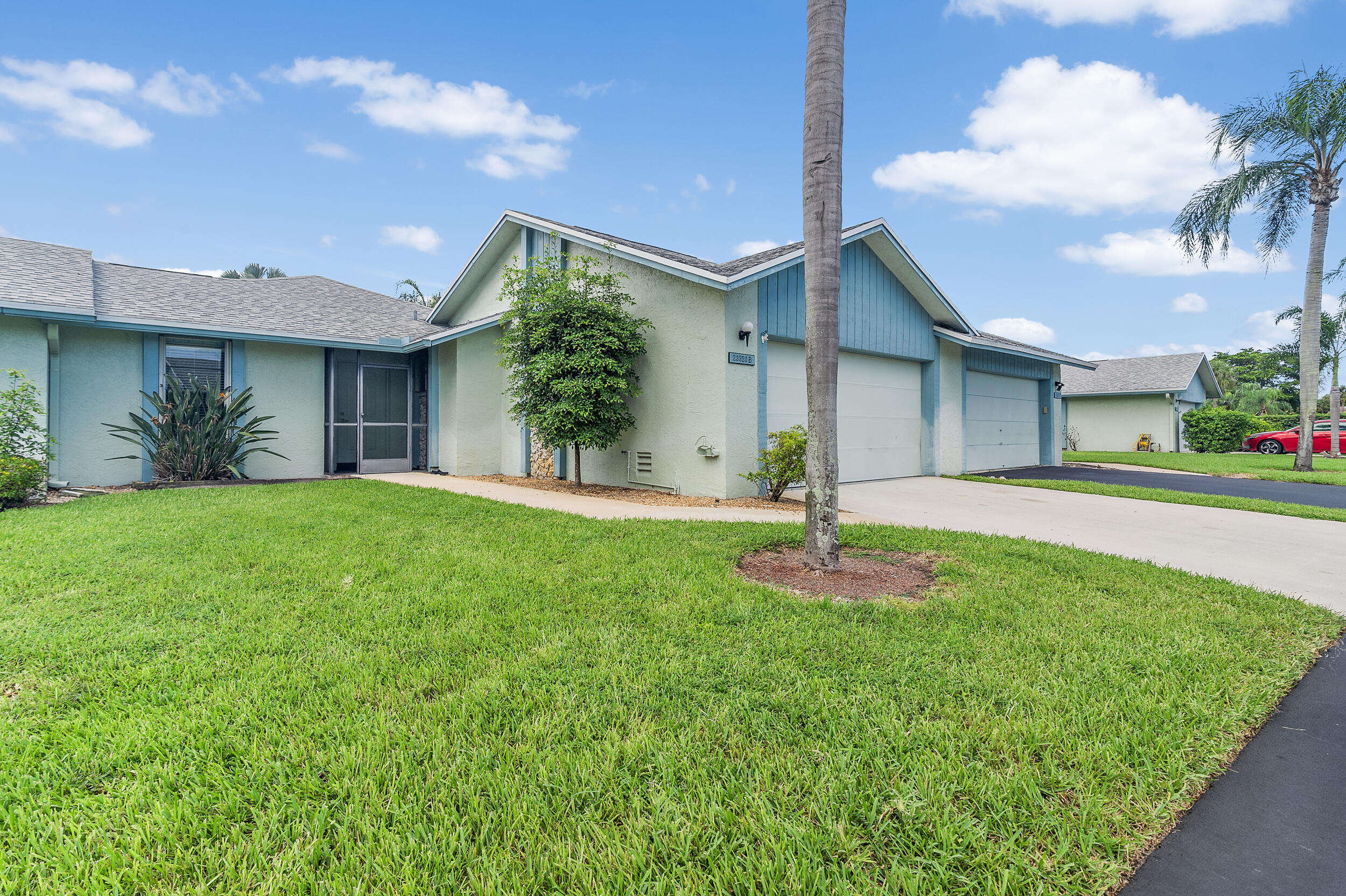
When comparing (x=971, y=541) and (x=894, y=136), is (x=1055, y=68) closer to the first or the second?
(x=894, y=136)

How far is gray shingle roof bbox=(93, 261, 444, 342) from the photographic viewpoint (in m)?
10.6

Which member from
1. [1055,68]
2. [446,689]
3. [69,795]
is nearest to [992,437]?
[1055,68]

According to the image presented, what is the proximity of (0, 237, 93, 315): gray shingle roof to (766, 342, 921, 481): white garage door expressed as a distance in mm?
11252

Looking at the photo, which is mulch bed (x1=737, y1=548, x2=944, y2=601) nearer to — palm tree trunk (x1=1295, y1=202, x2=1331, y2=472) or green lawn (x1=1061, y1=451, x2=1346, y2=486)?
green lawn (x1=1061, y1=451, x2=1346, y2=486)

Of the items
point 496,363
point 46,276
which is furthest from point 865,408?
point 46,276

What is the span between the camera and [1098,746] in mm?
2123

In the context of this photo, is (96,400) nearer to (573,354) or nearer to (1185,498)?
(573,354)

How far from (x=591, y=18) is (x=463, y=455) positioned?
9.08m

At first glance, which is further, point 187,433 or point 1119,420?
point 1119,420

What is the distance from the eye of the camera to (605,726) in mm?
2271

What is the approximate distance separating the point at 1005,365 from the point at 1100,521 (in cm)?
866

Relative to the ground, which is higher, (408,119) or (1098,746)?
(408,119)

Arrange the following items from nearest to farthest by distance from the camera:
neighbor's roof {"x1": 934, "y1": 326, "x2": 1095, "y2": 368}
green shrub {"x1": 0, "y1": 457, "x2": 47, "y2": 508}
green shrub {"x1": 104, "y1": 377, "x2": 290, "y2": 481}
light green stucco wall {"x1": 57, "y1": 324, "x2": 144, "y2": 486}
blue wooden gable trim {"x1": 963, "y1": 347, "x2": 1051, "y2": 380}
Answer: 1. green shrub {"x1": 0, "y1": 457, "x2": 47, "y2": 508}
2. light green stucco wall {"x1": 57, "y1": 324, "x2": 144, "y2": 486}
3. green shrub {"x1": 104, "y1": 377, "x2": 290, "y2": 481}
4. neighbor's roof {"x1": 934, "y1": 326, "x2": 1095, "y2": 368}
5. blue wooden gable trim {"x1": 963, "y1": 347, "x2": 1051, "y2": 380}

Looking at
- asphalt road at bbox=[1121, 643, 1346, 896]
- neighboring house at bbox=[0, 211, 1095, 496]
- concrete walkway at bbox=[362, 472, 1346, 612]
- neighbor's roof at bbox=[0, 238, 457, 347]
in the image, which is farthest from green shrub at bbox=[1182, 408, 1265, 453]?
neighbor's roof at bbox=[0, 238, 457, 347]
